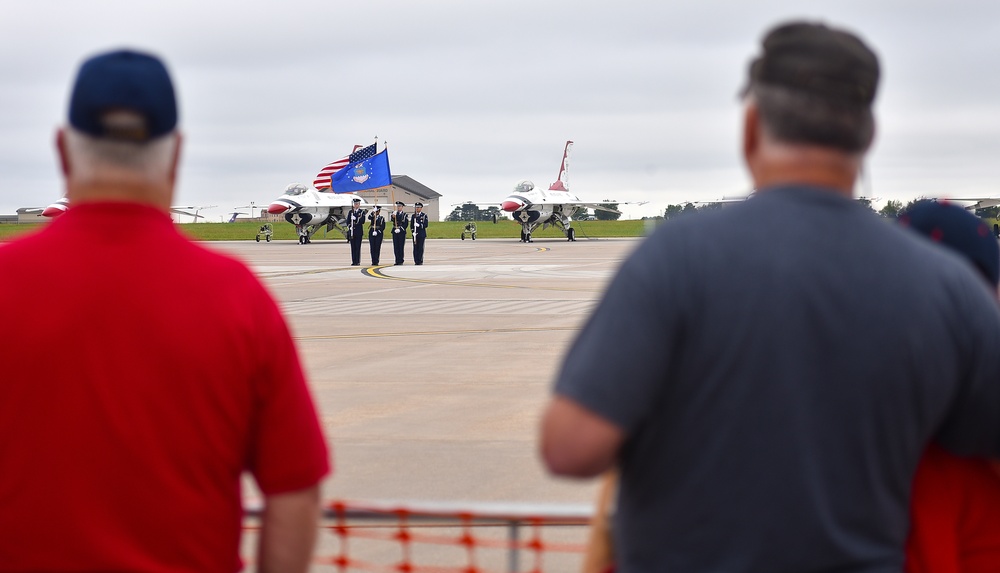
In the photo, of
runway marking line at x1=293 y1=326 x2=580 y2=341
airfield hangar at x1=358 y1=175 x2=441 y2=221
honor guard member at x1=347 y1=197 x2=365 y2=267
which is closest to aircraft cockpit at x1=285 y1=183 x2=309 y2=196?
honor guard member at x1=347 y1=197 x2=365 y2=267

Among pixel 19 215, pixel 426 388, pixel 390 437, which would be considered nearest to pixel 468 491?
pixel 390 437

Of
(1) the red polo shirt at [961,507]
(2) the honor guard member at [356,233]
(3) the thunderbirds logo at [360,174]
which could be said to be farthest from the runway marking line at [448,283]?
(1) the red polo shirt at [961,507]

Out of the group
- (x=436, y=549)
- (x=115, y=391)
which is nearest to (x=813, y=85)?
(x=115, y=391)

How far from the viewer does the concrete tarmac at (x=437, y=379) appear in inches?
262

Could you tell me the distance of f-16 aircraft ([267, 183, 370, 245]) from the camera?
2157 inches

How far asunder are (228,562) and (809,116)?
1524 mm

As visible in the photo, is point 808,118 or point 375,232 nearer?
point 808,118

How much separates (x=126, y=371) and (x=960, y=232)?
1.89 metres

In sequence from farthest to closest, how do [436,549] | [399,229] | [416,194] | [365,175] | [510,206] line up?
[416,194]
[510,206]
[365,175]
[399,229]
[436,549]

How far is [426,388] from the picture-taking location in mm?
10070

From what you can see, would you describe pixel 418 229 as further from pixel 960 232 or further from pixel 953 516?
pixel 953 516

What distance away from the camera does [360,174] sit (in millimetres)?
41000

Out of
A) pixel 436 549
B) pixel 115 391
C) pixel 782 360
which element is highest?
pixel 782 360

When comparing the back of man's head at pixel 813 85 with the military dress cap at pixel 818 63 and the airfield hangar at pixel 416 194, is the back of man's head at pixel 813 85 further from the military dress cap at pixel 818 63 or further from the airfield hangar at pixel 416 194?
the airfield hangar at pixel 416 194
